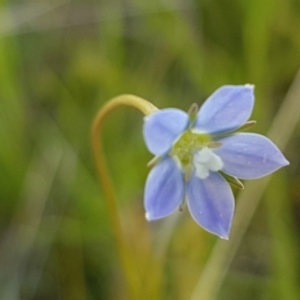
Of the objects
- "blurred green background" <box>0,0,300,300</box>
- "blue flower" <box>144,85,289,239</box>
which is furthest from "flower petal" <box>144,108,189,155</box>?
"blurred green background" <box>0,0,300,300</box>

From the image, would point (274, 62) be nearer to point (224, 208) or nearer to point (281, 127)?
point (281, 127)

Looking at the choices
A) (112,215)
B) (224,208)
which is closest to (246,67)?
(112,215)

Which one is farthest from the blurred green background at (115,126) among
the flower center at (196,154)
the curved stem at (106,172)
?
the flower center at (196,154)

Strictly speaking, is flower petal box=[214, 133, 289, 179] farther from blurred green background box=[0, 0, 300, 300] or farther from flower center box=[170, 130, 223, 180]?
blurred green background box=[0, 0, 300, 300]

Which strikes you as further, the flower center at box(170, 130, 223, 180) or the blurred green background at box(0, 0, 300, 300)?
the blurred green background at box(0, 0, 300, 300)

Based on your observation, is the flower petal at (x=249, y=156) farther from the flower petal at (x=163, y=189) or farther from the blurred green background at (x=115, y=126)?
the blurred green background at (x=115, y=126)

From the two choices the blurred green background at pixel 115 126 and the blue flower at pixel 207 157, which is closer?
the blue flower at pixel 207 157
